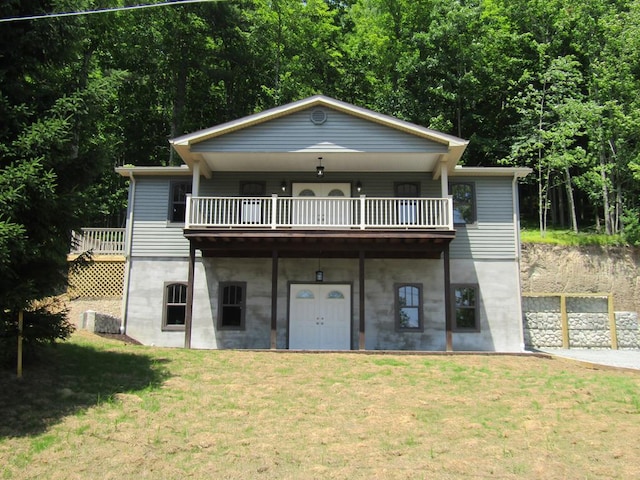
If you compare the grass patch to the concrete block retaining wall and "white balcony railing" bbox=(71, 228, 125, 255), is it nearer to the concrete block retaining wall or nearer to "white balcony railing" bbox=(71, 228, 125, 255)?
the concrete block retaining wall

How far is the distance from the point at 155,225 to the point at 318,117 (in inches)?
243

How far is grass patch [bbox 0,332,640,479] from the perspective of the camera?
671cm

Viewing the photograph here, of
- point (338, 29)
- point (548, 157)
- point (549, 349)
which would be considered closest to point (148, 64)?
point (338, 29)

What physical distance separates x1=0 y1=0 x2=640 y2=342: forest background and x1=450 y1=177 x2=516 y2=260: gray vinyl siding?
9323 millimetres

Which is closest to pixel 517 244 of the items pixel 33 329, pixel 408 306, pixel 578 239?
pixel 408 306

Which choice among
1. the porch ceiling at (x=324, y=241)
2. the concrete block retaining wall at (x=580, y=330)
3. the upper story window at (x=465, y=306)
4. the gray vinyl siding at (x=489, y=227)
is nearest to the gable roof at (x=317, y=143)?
the gray vinyl siding at (x=489, y=227)

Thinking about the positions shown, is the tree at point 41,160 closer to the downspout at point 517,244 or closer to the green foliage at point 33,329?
the green foliage at point 33,329

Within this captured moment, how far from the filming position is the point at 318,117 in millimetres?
15703

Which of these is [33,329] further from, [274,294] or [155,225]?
[155,225]

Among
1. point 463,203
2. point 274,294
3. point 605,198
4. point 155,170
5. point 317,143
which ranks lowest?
point 274,294

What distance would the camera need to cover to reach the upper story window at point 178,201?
17.0m

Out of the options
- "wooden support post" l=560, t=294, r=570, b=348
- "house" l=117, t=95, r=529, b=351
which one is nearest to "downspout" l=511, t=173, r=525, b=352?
"house" l=117, t=95, r=529, b=351

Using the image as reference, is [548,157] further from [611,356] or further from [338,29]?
[338,29]

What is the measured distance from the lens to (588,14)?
86.8 feet
